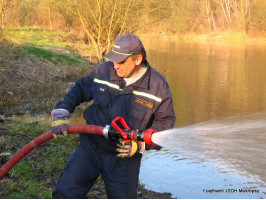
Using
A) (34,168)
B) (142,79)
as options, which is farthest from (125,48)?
(34,168)

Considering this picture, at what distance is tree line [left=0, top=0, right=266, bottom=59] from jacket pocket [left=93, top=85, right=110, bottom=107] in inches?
363

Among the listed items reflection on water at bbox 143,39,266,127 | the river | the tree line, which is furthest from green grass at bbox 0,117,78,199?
the tree line

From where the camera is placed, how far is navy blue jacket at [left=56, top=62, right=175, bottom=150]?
3480 millimetres

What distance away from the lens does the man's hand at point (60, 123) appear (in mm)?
3347

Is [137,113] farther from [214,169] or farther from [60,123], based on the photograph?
[214,169]

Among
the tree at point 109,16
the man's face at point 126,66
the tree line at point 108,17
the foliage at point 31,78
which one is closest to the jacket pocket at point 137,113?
the man's face at point 126,66

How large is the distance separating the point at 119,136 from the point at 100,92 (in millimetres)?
508

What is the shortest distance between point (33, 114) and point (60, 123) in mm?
7220

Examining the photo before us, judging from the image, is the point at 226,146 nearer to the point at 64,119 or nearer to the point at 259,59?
the point at 64,119

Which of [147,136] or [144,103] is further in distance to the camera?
[144,103]

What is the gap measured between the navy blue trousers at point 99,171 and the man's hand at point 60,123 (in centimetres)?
29

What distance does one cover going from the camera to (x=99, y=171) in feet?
11.5

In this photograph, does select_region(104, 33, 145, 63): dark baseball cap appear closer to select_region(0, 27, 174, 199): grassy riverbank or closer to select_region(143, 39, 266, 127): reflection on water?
select_region(0, 27, 174, 199): grassy riverbank

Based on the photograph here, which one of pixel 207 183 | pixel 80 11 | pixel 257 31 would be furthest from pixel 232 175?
pixel 257 31
